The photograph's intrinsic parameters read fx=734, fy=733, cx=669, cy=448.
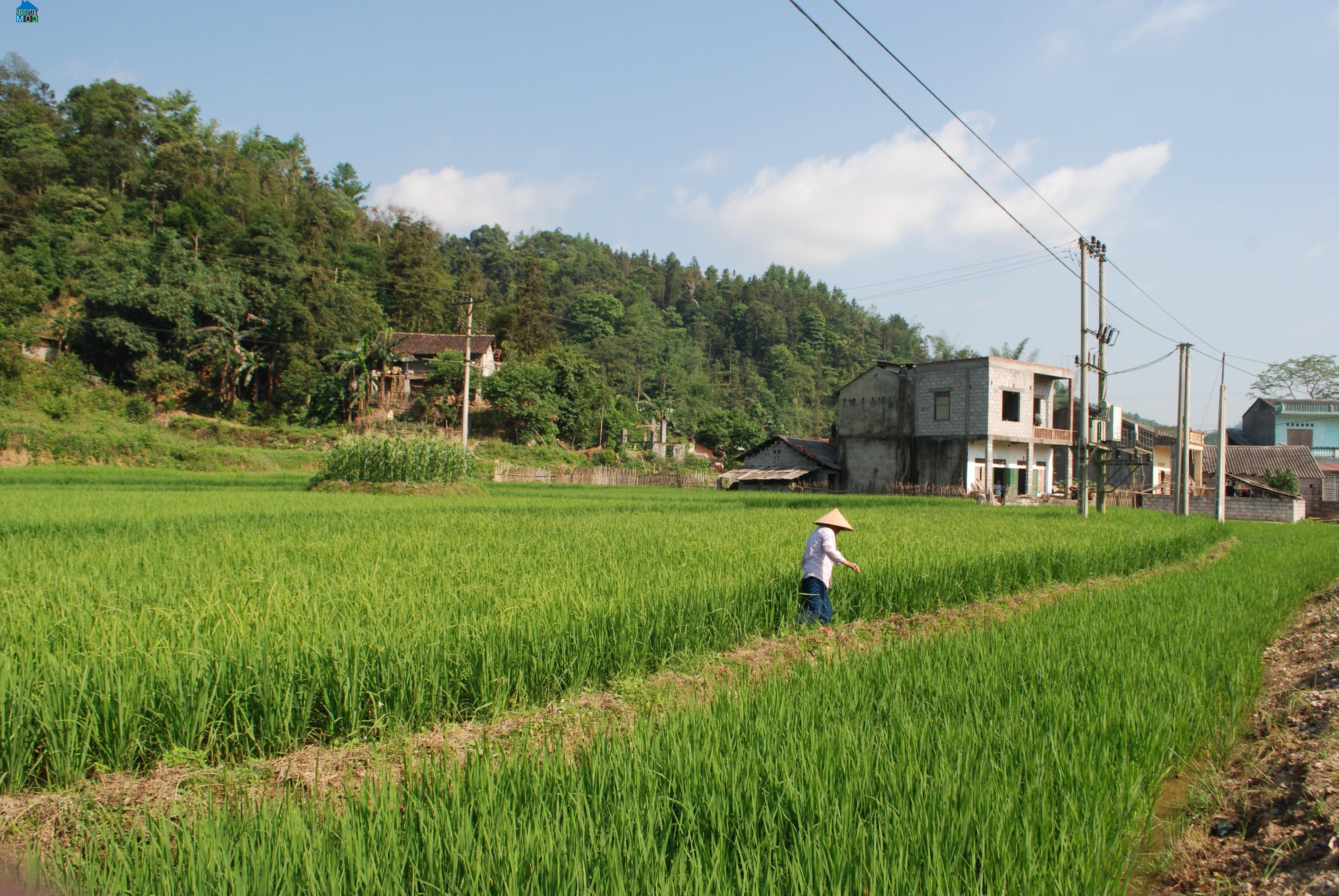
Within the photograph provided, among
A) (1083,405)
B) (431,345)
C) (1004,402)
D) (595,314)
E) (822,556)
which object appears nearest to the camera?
(822,556)

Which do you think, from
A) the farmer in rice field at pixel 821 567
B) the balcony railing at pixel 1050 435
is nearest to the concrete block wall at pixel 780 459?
the balcony railing at pixel 1050 435

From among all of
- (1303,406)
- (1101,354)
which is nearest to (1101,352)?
(1101,354)

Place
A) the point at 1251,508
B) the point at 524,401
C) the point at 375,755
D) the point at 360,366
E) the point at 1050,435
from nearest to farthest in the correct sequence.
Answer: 1. the point at 375,755
2. the point at 1251,508
3. the point at 1050,435
4. the point at 360,366
5. the point at 524,401

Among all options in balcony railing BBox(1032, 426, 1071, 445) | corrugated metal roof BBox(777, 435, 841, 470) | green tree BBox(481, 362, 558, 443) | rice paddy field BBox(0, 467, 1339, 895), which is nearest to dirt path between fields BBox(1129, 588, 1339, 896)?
rice paddy field BBox(0, 467, 1339, 895)

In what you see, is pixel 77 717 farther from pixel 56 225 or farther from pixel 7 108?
pixel 7 108

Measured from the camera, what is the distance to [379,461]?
19.1 m

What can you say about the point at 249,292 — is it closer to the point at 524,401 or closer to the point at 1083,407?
the point at 524,401

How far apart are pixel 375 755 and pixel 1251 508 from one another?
31770mm

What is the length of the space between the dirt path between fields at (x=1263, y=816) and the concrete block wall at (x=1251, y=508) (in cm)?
2473

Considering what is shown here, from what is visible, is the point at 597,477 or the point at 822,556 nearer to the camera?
the point at 822,556

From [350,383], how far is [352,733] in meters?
33.4

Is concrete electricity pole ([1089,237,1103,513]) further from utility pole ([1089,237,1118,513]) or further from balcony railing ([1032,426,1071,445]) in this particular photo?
balcony railing ([1032,426,1071,445])

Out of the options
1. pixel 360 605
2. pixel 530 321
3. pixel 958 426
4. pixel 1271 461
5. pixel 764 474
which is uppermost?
pixel 530 321

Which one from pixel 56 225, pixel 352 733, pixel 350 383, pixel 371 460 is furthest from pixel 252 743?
pixel 56 225
